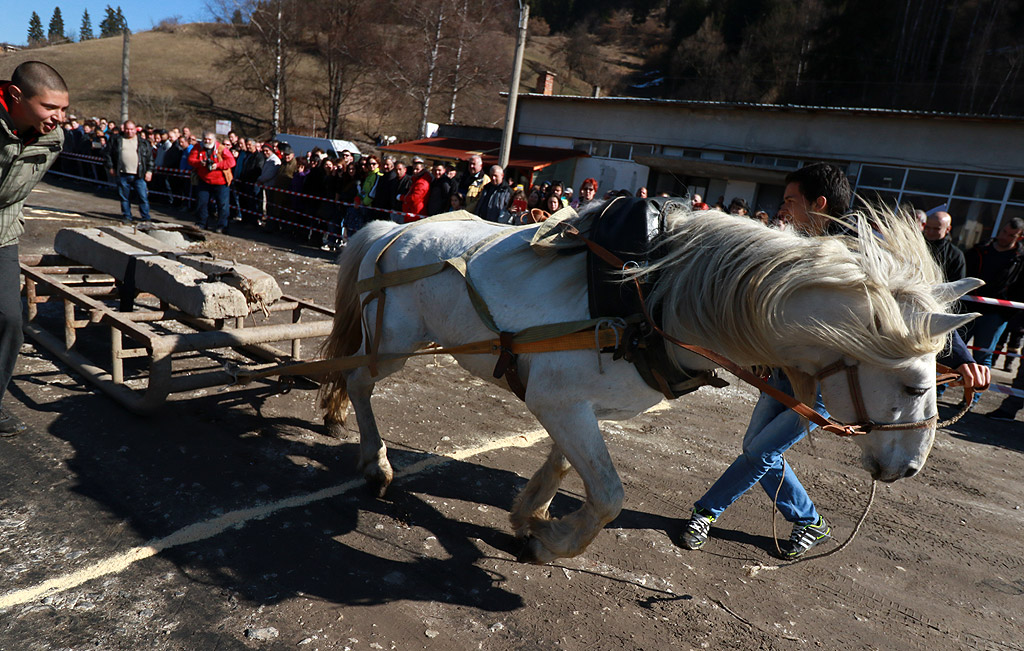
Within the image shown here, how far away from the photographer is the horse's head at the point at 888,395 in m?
2.17

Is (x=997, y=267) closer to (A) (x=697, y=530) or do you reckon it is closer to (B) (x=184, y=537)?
(A) (x=697, y=530)

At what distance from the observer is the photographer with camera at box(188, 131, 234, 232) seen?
12102mm

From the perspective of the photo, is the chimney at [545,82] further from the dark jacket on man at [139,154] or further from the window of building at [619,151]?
the dark jacket on man at [139,154]

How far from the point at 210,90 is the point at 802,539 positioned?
54214 millimetres

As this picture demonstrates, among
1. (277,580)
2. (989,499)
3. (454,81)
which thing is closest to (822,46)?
(454,81)

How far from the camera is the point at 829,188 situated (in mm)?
2934

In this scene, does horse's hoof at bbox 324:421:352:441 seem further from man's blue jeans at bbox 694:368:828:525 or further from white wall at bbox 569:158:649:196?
white wall at bbox 569:158:649:196

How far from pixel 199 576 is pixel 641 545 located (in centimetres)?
215

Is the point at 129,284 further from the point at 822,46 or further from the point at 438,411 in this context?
the point at 822,46

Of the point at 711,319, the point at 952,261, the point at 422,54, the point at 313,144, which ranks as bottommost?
the point at 711,319

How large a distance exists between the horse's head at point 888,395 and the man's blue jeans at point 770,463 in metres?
0.68

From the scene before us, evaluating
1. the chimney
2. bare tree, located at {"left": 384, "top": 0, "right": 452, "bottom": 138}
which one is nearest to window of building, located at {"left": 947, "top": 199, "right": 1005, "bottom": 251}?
the chimney

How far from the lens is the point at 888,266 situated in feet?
7.27

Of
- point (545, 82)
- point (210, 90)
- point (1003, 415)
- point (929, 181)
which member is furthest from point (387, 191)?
point (210, 90)
